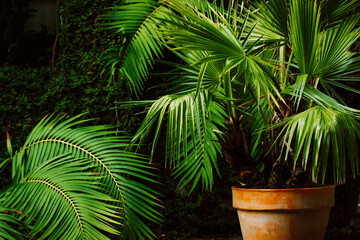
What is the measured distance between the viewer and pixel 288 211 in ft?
5.55

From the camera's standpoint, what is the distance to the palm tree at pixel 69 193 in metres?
1.72

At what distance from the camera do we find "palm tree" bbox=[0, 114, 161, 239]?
1717 mm

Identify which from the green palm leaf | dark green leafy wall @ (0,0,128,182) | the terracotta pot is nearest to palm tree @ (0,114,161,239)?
the green palm leaf

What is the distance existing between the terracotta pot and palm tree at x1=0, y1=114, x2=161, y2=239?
0.47 metres

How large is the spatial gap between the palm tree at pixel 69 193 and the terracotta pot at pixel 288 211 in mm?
472

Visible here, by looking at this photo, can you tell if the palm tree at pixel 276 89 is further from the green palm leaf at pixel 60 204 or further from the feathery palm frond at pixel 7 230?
the feathery palm frond at pixel 7 230

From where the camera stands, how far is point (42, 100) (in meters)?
2.49

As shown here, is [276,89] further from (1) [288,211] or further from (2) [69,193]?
(2) [69,193]

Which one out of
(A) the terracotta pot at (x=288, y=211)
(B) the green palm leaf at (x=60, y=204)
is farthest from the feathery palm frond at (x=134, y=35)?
(A) the terracotta pot at (x=288, y=211)

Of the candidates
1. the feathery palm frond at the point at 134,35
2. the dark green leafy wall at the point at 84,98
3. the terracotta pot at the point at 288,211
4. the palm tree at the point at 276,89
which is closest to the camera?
the palm tree at the point at 276,89

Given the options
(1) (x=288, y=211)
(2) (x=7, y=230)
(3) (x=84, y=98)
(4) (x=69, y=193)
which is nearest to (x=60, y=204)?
(4) (x=69, y=193)

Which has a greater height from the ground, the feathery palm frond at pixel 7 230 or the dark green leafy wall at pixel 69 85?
the dark green leafy wall at pixel 69 85

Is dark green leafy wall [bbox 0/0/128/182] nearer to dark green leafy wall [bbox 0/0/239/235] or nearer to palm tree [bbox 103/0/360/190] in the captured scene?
dark green leafy wall [bbox 0/0/239/235]

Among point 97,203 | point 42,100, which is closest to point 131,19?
point 42,100
